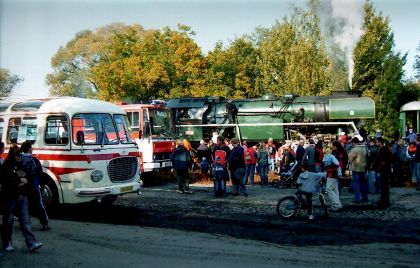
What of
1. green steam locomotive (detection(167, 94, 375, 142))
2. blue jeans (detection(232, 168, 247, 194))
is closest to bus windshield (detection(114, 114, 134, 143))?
blue jeans (detection(232, 168, 247, 194))

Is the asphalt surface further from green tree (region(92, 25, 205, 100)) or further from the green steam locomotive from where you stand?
green tree (region(92, 25, 205, 100))

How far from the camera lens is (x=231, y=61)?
45250 mm

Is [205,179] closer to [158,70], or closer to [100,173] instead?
[100,173]

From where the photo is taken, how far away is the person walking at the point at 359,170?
1381 cm

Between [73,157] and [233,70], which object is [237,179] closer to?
[73,157]

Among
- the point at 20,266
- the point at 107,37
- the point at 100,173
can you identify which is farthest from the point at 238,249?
the point at 107,37

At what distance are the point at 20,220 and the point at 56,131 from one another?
14.0 ft

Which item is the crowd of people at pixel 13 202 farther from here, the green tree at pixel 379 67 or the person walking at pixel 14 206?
the green tree at pixel 379 67

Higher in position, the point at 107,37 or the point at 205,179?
the point at 107,37

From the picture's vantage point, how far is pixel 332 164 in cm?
1262

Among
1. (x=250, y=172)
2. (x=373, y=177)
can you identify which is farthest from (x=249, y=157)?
(x=373, y=177)

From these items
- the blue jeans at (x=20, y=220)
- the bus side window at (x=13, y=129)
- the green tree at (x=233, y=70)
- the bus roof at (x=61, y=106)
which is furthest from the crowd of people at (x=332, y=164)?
the green tree at (x=233, y=70)

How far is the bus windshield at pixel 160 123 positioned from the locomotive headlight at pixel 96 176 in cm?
725

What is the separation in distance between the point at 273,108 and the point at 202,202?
10.5 metres
